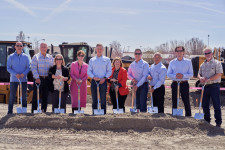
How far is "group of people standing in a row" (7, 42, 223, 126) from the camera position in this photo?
22.8 feet

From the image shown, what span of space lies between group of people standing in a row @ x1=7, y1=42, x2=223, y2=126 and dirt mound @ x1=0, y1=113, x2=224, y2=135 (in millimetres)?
605

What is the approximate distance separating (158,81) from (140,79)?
0.49 m

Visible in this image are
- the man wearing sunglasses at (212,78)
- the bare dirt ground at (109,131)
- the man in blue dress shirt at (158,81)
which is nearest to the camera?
the bare dirt ground at (109,131)

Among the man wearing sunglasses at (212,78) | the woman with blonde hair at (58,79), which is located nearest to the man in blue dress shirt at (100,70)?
the woman with blonde hair at (58,79)

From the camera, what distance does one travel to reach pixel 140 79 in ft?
23.9

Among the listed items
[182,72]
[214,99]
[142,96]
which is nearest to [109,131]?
[142,96]

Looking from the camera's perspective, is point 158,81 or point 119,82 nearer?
point 158,81

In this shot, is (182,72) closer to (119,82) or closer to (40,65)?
(119,82)

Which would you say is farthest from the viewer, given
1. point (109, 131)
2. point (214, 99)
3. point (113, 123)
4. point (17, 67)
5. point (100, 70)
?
point (17, 67)

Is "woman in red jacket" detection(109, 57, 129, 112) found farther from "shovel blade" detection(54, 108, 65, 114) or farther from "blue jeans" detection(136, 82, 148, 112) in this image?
"shovel blade" detection(54, 108, 65, 114)

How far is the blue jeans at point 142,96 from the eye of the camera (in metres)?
7.20

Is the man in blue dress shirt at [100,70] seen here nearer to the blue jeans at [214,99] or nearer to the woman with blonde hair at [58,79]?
the woman with blonde hair at [58,79]

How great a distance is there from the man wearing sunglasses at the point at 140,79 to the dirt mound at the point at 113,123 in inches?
24.5

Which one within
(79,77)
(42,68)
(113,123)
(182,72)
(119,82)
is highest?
(42,68)
